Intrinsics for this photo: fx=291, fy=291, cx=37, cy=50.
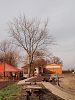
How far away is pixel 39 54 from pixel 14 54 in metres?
27.5

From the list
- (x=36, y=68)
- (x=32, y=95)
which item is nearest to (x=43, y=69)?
(x=36, y=68)

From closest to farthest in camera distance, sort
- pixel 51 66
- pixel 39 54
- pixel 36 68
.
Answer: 1. pixel 39 54
2. pixel 36 68
3. pixel 51 66

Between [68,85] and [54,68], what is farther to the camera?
[54,68]

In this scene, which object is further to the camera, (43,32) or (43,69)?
(43,69)

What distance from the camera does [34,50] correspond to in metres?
71.3

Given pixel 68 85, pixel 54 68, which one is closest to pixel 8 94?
pixel 68 85

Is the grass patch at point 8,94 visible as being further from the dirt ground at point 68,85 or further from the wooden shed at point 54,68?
the wooden shed at point 54,68

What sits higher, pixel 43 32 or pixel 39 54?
pixel 43 32

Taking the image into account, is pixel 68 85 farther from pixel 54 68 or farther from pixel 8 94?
pixel 54 68

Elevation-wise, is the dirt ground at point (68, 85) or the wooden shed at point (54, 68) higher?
the wooden shed at point (54, 68)

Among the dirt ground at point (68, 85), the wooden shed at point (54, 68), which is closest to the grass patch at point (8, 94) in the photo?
the dirt ground at point (68, 85)

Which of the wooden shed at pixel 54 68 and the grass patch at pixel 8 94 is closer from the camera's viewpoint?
the grass patch at pixel 8 94

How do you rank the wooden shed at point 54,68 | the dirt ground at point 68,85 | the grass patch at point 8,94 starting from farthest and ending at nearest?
the wooden shed at point 54,68
the dirt ground at point 68,85
the grass patch at point 8,94

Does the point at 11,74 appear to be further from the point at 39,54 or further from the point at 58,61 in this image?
the point at 58,61
